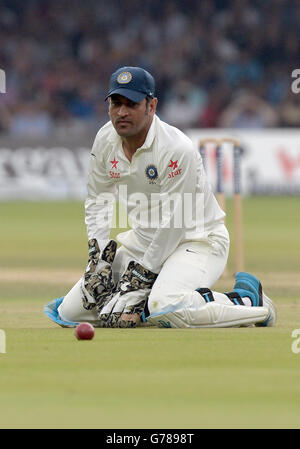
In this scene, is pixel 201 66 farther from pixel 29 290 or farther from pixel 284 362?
pixel 284 362

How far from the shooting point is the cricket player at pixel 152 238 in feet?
23.3

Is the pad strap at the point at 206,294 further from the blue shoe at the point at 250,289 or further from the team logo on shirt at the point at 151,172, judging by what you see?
the team logo on shirt at the point at 151,172

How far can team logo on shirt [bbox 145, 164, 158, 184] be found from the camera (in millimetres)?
7293

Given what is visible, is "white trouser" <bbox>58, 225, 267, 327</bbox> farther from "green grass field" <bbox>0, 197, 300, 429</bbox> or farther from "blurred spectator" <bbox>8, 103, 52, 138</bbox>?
"blurred spectator" <bbox>8, 103, 52, 138</bbox>

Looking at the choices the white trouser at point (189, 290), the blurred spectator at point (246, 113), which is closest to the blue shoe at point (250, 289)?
the white trouser at point (189, 290)

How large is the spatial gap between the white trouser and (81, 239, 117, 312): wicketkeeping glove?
0.23 feet

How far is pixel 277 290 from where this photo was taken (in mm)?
9961

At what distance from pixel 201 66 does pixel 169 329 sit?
22161 millimetres

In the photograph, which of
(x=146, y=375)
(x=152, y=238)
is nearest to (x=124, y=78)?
(x=152, y=238)

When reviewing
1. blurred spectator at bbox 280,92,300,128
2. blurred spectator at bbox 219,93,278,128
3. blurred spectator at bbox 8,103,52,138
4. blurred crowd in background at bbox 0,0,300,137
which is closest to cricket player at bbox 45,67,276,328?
blurred crowd in background at bbox 0,0,300,137

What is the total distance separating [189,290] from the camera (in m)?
7.19

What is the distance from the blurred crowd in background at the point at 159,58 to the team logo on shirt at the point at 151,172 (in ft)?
62.2

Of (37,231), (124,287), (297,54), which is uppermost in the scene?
(297,54)

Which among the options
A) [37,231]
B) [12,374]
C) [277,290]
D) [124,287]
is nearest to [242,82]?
[37,231]
